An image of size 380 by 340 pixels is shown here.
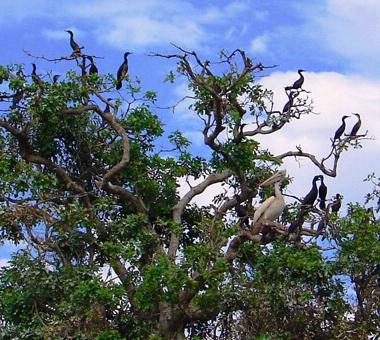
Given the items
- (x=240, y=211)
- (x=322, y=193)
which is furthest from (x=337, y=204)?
(x=240, y=211)

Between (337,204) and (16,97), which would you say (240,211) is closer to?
(337,204)

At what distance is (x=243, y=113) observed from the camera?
44.4ft

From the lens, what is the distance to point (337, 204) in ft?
42.9

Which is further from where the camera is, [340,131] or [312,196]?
[340,131]

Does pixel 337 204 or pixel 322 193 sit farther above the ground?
pixel 322 193

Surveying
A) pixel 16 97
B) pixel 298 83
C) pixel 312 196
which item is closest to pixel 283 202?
pixel 312 196

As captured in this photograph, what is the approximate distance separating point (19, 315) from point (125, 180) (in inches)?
116

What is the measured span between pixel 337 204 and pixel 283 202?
0.99 metres

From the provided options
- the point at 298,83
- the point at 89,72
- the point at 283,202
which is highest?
the point at 89,72

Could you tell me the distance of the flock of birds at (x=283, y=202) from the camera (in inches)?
476

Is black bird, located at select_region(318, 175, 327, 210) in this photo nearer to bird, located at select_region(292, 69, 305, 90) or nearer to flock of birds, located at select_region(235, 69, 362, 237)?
flock of birds, located at select_region(235, 69, 362, 237)

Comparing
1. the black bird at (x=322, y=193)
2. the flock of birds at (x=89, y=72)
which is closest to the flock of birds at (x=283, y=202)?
the black bird at (x=322, y=193)

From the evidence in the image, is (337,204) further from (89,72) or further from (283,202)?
(89,72)

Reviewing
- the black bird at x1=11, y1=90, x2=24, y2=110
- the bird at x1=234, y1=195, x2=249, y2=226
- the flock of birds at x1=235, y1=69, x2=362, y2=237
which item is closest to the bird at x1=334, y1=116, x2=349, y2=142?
the flock of birds at x1=235, y1=69, x2=362, y2=237
